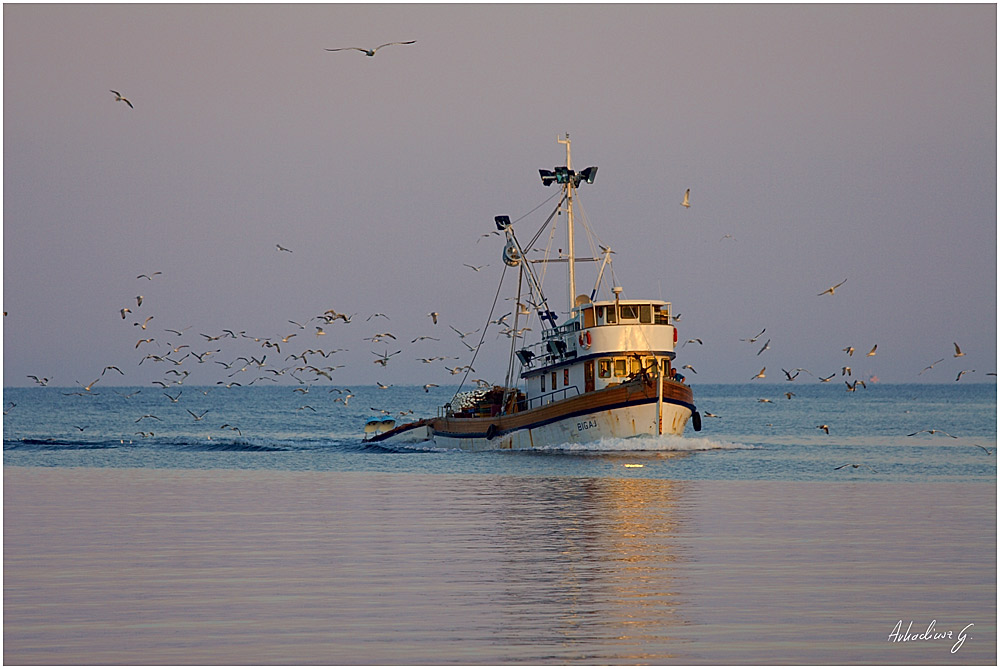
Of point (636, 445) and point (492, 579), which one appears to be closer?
point (492, 579)

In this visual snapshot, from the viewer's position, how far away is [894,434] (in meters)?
77.1

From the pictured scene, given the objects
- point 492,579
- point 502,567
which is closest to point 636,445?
point 502,567

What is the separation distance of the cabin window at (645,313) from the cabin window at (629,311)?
17cm

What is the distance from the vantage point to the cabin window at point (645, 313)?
53594mm

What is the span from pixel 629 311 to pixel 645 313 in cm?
71

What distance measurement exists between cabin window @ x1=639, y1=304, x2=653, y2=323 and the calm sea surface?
1244cm

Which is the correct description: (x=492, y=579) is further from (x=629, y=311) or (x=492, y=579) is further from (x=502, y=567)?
(x=629, y=311)

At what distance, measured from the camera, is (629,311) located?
5353cm

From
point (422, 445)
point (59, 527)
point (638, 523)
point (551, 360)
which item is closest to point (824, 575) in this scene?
point (638, 523)

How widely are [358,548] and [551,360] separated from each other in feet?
119
